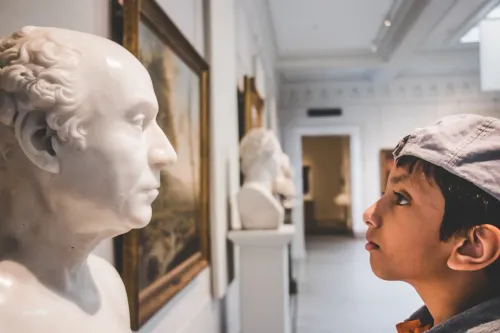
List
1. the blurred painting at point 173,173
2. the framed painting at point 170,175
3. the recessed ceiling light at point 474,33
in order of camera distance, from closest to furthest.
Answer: the framed painting at point 170,175 → the blurred painting at point 173,173 → the recessed ceiling light at point 474,33

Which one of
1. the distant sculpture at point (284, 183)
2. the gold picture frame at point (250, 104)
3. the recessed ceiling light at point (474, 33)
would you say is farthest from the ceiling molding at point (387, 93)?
the gold picture frame at point (250, 104)

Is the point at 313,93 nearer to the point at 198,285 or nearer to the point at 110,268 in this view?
the point at 198,285

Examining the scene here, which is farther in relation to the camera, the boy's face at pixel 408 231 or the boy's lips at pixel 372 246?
the boy's lips at pixel 372 246

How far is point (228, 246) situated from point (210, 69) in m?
1.38

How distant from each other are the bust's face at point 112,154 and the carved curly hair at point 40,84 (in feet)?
0.09

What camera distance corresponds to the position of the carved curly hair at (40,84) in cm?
88

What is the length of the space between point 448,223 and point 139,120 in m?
0.74

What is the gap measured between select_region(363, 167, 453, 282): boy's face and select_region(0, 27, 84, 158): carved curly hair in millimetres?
783

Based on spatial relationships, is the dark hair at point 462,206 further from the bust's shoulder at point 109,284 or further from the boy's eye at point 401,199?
the bust's shoulder at point 109,284

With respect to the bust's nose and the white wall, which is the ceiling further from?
the bust's nose

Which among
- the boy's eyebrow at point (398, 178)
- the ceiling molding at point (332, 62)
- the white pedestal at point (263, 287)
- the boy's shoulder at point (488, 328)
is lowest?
the white pedestal at point (263, 287)

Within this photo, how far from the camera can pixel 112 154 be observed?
961 mm

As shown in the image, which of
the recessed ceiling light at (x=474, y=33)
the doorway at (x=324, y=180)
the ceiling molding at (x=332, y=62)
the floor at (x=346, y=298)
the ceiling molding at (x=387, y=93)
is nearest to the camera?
the floor at (x=346, y=298)

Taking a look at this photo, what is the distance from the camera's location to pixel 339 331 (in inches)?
221
